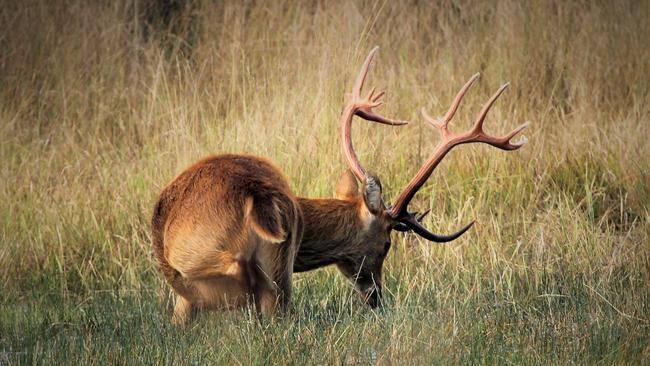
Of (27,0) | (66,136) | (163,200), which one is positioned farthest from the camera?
(27,0)

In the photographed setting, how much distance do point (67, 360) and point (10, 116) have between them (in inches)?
160

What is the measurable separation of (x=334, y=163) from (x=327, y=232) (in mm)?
1740

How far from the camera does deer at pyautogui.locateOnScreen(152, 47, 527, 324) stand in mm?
5031

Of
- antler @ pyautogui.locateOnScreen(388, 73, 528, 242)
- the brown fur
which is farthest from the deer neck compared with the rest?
antler @ pyautogui.locateOnScreen(388, 73, 528, 242)

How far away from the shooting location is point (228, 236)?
16.5 feet

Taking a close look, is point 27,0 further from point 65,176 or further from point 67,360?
point 67,360

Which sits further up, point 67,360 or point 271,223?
point 271,223

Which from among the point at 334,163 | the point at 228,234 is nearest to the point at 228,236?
the point at 228,234

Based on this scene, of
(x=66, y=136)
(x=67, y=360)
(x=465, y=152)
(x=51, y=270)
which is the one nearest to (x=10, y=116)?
(x=66, y=136)

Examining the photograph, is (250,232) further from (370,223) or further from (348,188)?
(348,188)

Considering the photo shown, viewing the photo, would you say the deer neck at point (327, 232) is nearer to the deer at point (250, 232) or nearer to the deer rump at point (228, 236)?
the deer at point (250, 232)

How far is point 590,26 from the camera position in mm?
9359

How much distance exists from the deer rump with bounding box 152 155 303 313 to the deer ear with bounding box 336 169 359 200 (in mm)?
849

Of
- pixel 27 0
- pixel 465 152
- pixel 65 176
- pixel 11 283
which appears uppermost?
pixel 27 0
